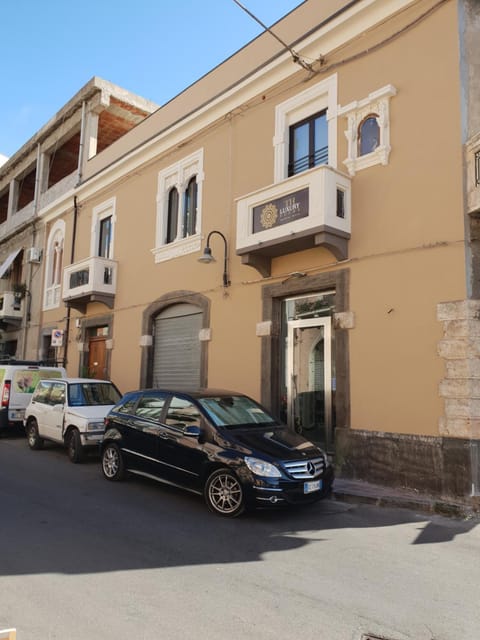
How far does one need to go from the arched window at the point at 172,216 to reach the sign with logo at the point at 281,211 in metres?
4.40

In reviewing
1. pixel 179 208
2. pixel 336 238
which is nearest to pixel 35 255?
pixel 179 208

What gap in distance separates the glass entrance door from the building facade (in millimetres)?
32

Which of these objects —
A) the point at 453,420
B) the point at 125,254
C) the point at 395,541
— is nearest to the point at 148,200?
the point at 125,254

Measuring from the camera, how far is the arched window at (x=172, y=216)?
13.9m

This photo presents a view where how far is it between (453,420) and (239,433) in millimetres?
3169

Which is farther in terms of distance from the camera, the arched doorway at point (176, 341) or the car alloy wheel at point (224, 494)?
the arched doorway at point (176, 341)

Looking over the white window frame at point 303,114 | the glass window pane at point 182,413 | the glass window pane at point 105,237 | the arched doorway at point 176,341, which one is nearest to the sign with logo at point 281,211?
the white window frame at point 303,114

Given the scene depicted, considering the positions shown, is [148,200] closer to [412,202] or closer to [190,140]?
[190,140]

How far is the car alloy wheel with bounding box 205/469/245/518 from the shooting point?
20.3ft

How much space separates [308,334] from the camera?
10.1 m

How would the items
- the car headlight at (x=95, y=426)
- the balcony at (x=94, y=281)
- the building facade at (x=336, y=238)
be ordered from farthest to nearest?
the balcony at (x=94, y=281), the car headlight at (x=95, y=426), the building facade at (x=336, y=238)

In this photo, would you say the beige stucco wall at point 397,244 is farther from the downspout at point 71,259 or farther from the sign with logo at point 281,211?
the downspout at point 71,259

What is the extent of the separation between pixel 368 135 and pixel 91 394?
7.72 m

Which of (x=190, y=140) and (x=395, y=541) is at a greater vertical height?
(x=190, y=140)
